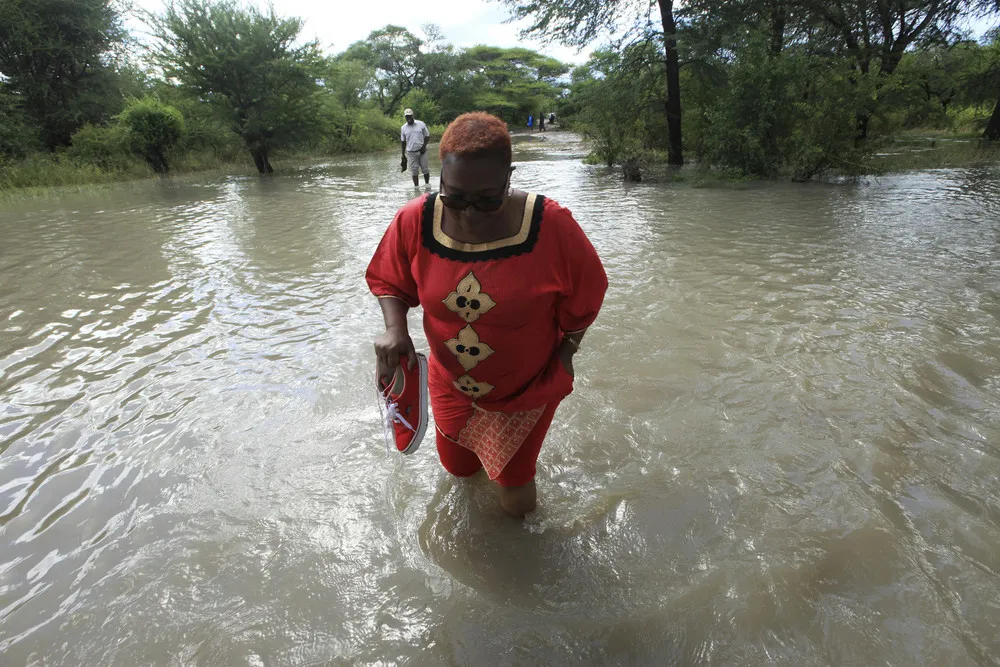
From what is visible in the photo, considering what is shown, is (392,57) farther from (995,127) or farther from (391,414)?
(391,414)

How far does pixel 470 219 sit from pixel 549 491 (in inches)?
64.0

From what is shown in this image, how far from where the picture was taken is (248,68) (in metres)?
19.2

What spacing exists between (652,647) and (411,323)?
11.5 feet

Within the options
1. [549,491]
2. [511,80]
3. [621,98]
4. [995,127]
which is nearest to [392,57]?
[511,80]

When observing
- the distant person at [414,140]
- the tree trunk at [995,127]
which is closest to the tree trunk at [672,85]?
the distant person at [414,140]

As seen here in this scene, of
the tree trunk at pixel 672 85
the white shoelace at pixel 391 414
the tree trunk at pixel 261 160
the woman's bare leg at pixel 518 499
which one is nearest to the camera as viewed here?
the white shoelace at pixel 391 414

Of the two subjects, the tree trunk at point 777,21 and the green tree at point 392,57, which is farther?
the green tree at point 392,57

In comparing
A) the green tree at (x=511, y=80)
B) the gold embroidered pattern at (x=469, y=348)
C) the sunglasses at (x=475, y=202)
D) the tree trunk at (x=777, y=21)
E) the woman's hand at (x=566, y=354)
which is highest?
the green tree at (x=511, y=80)

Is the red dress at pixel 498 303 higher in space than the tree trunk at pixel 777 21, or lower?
lower

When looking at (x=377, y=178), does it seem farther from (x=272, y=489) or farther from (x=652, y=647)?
(x=652, y=647)

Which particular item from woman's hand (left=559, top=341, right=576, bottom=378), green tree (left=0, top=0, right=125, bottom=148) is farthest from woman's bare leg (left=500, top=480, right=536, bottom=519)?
green tree (left=0, top=0, right=125, bottom=148)

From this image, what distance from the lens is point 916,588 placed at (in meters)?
2.04

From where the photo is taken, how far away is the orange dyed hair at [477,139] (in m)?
1.53

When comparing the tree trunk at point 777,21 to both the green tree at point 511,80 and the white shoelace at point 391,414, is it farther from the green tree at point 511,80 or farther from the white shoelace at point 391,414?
the green tree at point 511,80
